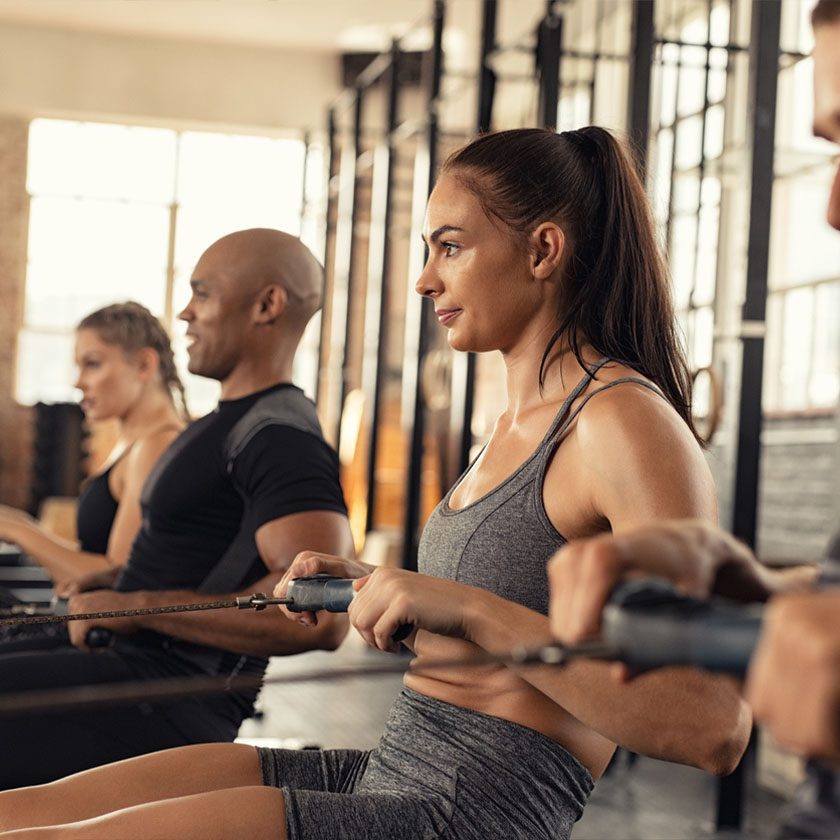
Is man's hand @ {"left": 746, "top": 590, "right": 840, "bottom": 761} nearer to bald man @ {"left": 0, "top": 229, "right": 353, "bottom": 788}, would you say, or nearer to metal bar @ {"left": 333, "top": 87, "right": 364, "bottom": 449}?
bald man @ {"left": 0, "top": 229, "right": 353, "bottom": 788}

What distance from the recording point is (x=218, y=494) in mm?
2191

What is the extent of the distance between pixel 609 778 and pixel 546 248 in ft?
9.64

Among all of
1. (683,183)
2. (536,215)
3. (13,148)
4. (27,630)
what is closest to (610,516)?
(536,215)

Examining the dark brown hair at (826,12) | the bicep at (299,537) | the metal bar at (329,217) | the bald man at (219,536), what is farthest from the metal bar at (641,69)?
the metal bar at (329,217)

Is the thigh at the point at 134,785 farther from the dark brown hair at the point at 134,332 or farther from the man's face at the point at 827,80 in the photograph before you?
the dark brown hair at the point at 134,332

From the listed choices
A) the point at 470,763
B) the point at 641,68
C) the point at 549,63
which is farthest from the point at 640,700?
the point at 549,63

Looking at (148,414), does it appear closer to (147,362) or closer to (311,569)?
(147,362)

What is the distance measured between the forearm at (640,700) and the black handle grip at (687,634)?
0.55 metres

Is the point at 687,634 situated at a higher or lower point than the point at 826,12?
lower

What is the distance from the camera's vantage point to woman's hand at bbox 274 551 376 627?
1.43 meters

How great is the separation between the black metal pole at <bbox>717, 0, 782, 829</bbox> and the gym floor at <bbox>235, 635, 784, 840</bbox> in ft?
0.52

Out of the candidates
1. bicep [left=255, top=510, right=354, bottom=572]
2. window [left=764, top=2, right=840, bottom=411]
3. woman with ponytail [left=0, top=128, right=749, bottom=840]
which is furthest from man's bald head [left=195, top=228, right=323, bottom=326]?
window [left=764, top=2, right=840, bottom=411]

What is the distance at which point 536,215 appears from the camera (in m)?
1.57

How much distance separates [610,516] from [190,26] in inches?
398
